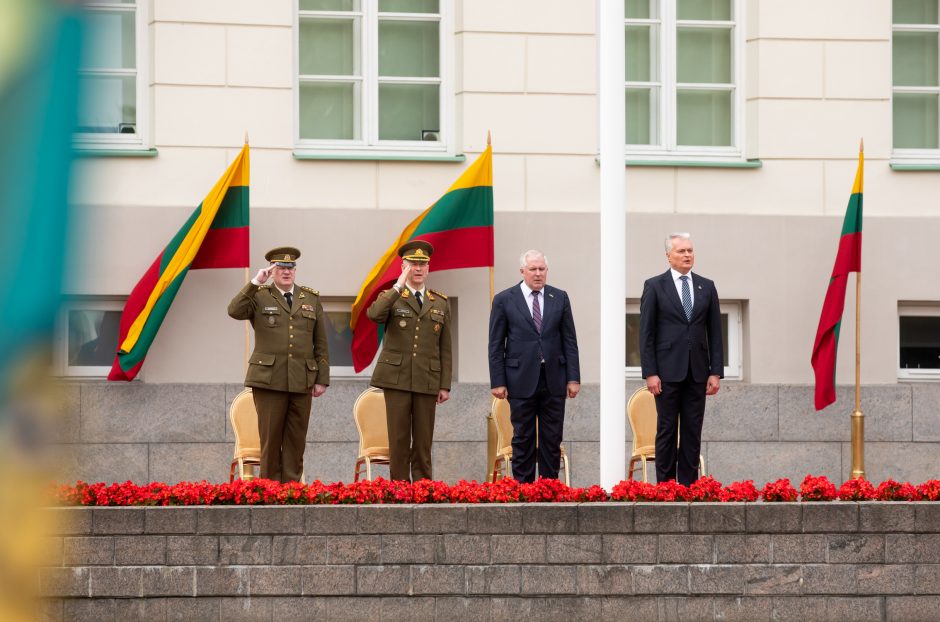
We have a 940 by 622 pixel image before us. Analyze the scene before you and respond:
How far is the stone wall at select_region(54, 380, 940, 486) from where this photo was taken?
11.7 metres

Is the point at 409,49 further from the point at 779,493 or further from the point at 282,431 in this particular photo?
the point at 779,493

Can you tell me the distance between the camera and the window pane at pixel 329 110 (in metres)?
12.4

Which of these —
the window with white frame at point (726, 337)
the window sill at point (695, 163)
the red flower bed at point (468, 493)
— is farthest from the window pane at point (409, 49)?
the red flower bed at point (468, 493)

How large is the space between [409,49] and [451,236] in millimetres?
2038

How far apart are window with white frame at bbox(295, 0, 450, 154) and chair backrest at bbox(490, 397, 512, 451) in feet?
8.56

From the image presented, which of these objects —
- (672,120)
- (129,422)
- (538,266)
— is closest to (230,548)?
(538,266)

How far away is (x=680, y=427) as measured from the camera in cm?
982

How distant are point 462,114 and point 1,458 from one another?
38.2 feet

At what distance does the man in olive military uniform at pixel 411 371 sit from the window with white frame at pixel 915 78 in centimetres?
521

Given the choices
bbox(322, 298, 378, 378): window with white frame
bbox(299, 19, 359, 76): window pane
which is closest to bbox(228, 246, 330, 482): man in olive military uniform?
bbox(322, 298, 378, 378): window with white frame

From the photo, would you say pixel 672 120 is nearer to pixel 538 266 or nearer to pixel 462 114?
pixel 462 114

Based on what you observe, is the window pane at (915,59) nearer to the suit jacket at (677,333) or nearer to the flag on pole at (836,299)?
the flag on pole at (836,299)

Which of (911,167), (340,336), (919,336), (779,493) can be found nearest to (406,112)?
(340,336)

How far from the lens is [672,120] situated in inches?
505
